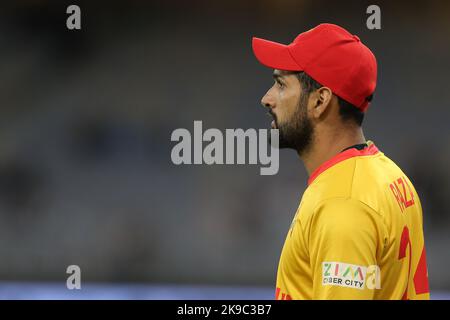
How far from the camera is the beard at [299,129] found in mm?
1954

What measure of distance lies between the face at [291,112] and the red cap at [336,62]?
0.15 ft

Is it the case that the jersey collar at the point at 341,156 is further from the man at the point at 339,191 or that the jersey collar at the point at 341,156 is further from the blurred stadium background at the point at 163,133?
the blurred stadium background at the point at 163,133

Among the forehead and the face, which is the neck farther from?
Result: the forehead

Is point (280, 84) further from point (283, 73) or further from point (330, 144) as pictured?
point (330, 144)

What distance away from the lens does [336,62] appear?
193cm

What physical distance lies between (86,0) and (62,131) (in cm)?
107

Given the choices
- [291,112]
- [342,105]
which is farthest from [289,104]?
[342,105]

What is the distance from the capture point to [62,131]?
5746mm

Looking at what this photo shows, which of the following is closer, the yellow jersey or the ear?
the yellow jersey

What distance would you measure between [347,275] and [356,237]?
0.29 feet

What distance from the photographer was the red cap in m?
1.92

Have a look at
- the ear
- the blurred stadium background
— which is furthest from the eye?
the blurred stadium background
